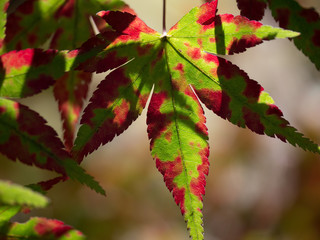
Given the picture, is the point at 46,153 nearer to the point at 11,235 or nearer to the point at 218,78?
the point at 11,235

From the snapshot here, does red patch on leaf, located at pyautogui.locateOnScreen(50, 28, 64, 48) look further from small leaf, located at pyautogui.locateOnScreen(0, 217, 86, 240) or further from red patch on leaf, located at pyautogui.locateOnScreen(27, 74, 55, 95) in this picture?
small leaf, located at pyautogui.locateOnScreen(0, 217, 86, 240)

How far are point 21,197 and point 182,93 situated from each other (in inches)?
12.5

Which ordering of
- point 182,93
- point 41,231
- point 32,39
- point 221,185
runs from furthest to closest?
point 221,185 → point 32,39 → point 182,93 → point 41,231

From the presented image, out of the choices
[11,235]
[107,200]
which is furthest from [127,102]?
[107,200]

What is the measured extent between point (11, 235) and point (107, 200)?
66.2 inches

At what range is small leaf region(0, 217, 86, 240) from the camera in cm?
51

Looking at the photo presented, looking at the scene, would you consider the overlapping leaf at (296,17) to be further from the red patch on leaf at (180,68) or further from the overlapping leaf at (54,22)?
the overlapping leaf at (54,22)

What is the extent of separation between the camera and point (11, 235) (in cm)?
54

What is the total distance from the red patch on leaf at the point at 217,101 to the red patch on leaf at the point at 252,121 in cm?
3

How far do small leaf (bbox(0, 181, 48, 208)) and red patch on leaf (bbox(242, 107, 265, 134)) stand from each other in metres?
0.32

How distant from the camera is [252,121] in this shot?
589 mm

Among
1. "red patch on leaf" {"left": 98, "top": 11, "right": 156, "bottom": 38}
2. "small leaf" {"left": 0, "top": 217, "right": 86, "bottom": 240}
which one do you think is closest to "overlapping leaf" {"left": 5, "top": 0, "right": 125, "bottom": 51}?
"red patch on leaf" {"left": 98, "top": 11, "right": 156, "bottom": 38}

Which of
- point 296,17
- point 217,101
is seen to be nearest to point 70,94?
point 217,101

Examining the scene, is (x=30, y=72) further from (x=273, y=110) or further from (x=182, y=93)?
(x=273, y=110)
